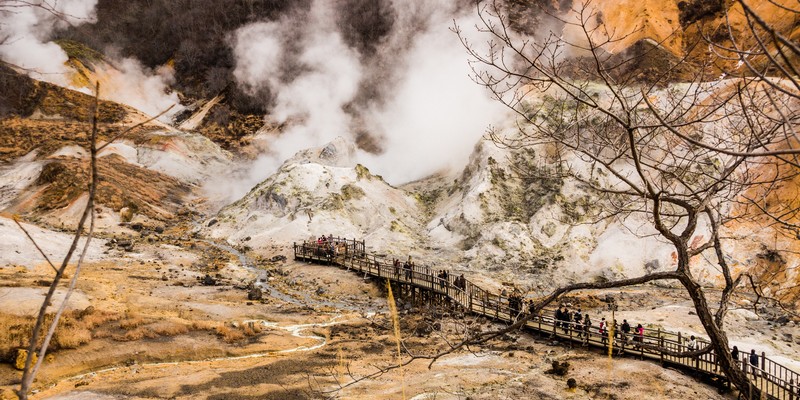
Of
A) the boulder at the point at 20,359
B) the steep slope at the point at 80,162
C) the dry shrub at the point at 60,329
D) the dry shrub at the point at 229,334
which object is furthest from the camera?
the steep slope at the point at 80,162

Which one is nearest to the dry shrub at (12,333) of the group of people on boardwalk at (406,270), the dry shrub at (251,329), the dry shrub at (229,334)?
the dry shrub at (229,334)

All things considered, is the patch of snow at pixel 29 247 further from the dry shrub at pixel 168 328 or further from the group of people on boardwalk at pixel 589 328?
the group of people on boardwalk at pixel 589 328

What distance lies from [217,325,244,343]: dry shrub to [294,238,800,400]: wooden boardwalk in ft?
29.8

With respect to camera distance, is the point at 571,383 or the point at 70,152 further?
the point at 70,152

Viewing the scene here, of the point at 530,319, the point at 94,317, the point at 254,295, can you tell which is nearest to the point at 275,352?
the point at 94,317

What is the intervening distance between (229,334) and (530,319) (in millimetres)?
16708

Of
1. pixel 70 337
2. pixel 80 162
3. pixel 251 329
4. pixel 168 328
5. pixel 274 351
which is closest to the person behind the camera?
pixel 70 337

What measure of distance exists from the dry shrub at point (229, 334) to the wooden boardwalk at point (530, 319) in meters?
9.08

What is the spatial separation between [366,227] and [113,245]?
19.1m

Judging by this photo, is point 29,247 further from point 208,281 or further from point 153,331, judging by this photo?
point 153,331

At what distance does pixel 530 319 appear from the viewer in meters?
4.76

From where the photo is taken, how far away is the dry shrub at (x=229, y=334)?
18.5 meters

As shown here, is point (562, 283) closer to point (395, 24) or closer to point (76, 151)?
point (76, 151)

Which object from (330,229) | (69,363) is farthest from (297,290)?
(69,363)
